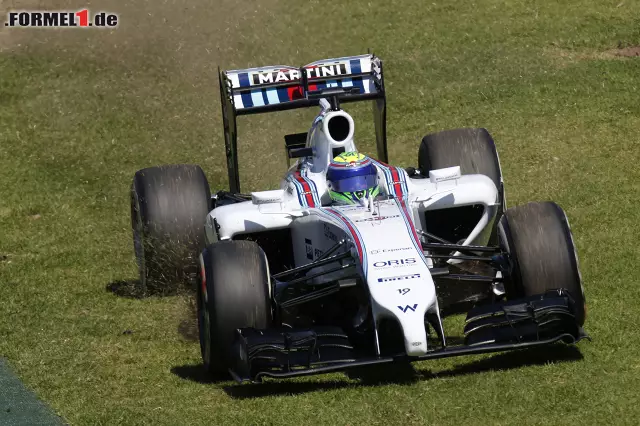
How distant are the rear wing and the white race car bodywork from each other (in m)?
0.93

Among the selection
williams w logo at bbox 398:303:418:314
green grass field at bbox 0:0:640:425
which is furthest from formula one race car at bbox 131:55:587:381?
green grass field at bbox 0:0:640:425

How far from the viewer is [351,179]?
11281mm

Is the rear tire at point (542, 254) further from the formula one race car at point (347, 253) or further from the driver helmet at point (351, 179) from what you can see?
the driver helmet at point (351, 179)

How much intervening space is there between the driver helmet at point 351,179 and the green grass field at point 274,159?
73.4 inches

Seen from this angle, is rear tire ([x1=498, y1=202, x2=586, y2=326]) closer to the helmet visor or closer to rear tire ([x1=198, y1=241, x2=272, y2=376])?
the helmet visor

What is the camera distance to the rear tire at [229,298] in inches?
387

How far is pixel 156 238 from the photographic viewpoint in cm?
1258

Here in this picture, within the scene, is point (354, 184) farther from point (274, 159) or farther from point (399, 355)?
point (274, 159)

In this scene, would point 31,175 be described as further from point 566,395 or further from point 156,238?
point 566,395

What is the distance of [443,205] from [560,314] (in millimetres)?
2076

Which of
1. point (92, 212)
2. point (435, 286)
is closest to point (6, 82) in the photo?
point (92, 212)

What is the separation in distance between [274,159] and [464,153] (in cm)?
584

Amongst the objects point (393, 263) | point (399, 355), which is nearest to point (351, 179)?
point (393, 263)

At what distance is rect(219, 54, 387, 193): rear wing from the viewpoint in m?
13.2
